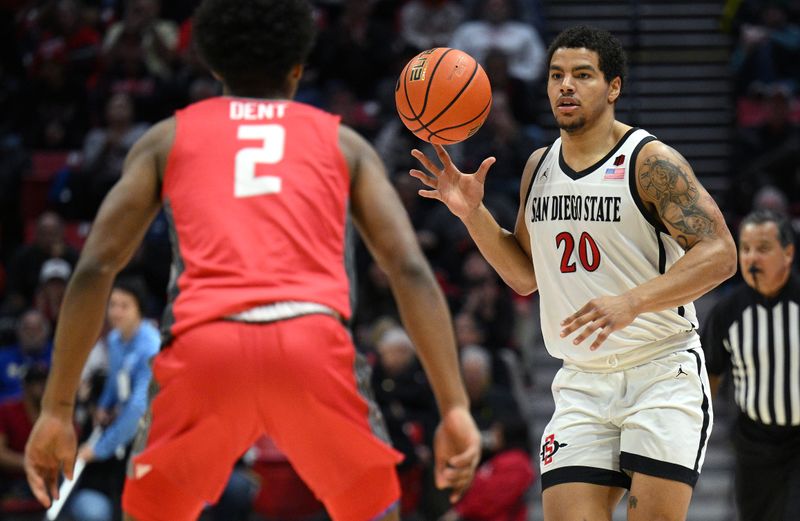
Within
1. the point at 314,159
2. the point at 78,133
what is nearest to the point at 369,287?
the point at 78,133

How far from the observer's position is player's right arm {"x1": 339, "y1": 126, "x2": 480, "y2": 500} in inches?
146

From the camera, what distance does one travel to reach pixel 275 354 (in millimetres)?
3596

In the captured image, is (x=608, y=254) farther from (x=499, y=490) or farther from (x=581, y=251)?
(x=499, y=490)

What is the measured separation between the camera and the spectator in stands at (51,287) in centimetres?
1068

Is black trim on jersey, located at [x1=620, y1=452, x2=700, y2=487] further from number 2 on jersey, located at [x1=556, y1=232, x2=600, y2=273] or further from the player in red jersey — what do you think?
the player in red jersey

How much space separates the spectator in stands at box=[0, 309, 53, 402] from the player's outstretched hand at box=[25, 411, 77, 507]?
6387mm

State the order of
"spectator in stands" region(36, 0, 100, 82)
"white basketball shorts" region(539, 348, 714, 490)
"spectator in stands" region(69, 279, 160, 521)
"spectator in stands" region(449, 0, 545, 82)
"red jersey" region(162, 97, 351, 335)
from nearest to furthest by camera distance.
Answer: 1. "red jersey" region(162, 97, 351, 335)
2. "white basketball shorts" region(539, 348, 714, 490)
3. "spectator in stands" region(69, 279, 160, 521)
4. "spectator in stands" region(449, 0, 545, 82)
5. "spectator in stands" region(36, 0, 100, 82)

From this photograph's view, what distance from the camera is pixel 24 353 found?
10281 millimetres

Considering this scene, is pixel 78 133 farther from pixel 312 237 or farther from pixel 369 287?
pixel 312 237

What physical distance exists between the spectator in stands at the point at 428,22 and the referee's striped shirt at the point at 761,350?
6.94 metres

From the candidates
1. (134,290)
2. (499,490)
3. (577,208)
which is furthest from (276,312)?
(499,490)

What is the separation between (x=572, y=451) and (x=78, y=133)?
962 centimetres

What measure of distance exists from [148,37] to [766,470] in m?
8.76

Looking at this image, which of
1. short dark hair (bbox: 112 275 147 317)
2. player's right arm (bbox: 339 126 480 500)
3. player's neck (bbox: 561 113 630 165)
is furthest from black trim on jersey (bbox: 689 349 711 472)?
short dark hair (bbox: 112 275 147 317)
